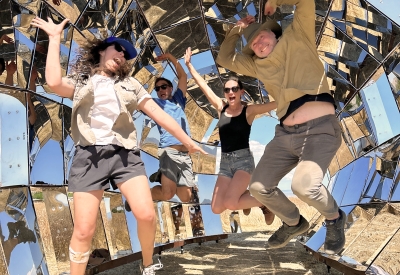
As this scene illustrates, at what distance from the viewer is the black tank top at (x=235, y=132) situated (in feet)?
20.8

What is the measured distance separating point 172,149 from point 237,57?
6.08 feet

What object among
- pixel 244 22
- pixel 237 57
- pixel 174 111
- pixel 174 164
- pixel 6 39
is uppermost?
pixel 6 39

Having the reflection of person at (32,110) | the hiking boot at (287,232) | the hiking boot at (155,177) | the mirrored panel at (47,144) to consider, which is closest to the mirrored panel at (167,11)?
the mirrored panel at (47,144)

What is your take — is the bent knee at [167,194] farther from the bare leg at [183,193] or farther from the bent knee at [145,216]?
the bent knee at [145,216]

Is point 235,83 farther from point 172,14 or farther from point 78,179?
point 78,179

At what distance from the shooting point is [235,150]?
6.38m

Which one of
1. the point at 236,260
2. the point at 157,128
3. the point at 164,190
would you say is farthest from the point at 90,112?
the point at 236,260

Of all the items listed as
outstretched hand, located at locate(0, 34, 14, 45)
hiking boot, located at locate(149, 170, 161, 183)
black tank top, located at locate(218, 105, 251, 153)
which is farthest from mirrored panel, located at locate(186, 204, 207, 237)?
outstretched hand, located at locate(0, 34, 14, 45)

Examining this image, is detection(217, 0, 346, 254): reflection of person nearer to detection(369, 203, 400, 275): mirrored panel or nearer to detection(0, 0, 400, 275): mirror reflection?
detection(369, 203, 400, 275): mirrored panel

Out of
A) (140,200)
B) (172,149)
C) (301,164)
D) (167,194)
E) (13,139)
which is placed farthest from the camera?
(167,194)

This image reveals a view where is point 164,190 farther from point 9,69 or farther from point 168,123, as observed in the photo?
point 9,69

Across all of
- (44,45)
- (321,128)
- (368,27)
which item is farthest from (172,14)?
(321,128)

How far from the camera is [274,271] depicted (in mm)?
6551

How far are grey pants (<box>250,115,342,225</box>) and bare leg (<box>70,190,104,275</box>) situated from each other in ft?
4.81
